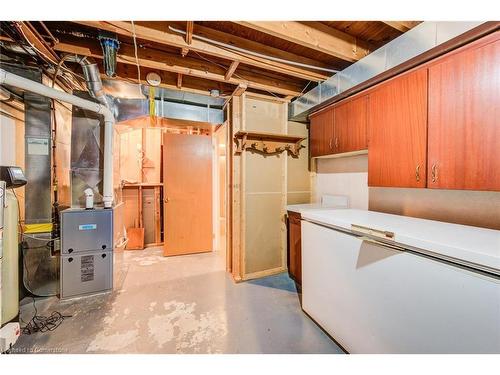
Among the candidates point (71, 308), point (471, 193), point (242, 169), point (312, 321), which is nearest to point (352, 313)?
point (312, 321)

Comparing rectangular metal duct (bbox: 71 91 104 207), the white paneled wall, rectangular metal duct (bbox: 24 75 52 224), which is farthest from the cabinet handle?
rectangular metal duct (bbox: 24 75 52 224)

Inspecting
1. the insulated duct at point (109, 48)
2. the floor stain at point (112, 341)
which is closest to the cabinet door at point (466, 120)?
the insulated duct at point (109, 48)

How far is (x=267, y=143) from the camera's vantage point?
9.34 ft

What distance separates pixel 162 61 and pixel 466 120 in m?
2.56

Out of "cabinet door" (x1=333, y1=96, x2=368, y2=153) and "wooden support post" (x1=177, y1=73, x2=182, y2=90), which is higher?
"wooden support post" (x1=177, y1=73, x2=182, y2=90)

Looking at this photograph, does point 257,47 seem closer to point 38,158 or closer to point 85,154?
point 85,154

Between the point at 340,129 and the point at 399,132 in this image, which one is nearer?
the point at 399,132

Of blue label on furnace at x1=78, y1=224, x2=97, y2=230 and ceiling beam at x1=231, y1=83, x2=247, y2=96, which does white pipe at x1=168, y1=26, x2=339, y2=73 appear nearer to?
ceiling beam at x1=231, y1=83, x2=247, y2=96

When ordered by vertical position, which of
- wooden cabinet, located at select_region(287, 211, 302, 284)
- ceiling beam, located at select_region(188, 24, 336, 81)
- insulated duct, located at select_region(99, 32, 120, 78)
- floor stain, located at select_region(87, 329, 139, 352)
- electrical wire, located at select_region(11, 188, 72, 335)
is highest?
ceiling beam, located at select_region(188, 24, 336, 81)

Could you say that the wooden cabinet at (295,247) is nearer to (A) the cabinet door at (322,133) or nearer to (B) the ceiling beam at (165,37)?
(A) the cabinet door at (322,133)

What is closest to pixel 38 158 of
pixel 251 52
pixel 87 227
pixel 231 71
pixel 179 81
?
pixel 87 227

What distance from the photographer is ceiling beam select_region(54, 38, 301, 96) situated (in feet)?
6.25

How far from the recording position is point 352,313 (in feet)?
5.03
